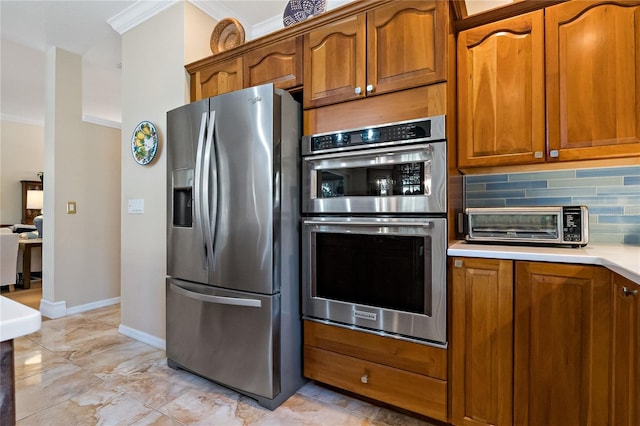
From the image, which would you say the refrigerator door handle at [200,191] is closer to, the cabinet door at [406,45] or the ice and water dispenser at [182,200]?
the ice and water dispenser at [182,200]

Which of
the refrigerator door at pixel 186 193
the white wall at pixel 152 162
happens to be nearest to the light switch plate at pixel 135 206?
the white wall at pixel 152 162

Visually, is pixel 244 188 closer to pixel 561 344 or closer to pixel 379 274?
pixel 379 274

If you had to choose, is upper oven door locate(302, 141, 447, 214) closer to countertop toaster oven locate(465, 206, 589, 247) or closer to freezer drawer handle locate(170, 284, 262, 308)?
countertop toaster oven locate(465, 206, 589, 247)

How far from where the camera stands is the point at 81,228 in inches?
136

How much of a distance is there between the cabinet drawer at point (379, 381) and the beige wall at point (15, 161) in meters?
8.11

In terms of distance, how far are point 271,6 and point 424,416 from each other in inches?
120

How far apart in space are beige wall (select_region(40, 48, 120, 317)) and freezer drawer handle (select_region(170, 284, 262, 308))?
6.74ft

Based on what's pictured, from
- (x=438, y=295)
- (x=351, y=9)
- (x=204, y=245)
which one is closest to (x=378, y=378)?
(x=438, y=295)

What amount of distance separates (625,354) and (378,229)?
3.41 feet

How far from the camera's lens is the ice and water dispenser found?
6.96 ft

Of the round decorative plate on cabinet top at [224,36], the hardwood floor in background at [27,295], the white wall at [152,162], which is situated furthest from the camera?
the hardwood floor in background at [27,295]

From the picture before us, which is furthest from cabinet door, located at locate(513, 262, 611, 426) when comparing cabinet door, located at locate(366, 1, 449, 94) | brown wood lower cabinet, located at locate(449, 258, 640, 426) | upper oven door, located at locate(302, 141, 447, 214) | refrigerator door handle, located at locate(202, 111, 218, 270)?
refrigerator door handle, located at locate(202, 111, 218, 270)

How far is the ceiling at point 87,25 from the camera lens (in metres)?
2.61

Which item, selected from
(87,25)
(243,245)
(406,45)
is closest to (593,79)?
(406,45)
